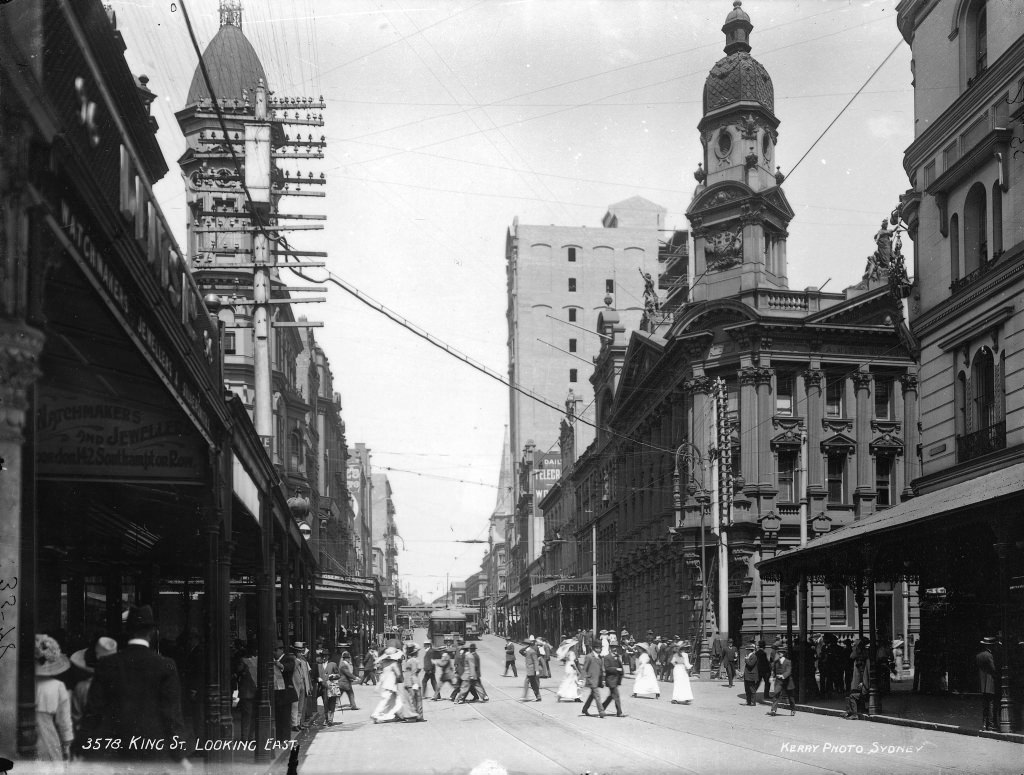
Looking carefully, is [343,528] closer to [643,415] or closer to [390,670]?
[643,415]

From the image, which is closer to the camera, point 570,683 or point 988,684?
point 988,684

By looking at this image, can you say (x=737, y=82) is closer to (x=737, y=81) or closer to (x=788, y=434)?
(x=737, y=81)

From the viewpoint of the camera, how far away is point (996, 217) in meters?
23.9

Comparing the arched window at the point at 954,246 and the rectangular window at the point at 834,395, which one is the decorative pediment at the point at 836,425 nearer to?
the rectangular window at the point at 834,395

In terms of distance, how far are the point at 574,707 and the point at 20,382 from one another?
71.9 ft

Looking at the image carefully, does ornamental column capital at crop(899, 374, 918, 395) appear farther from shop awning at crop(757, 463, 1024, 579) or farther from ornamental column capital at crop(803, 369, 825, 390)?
shop awning at crop(757, 463, 1024, 579)

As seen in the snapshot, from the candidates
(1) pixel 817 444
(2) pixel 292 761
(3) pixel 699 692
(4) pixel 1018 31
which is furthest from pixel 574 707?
(1) pixel 817 444

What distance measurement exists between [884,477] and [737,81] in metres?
18.1

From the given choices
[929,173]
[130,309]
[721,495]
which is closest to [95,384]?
[130,309]

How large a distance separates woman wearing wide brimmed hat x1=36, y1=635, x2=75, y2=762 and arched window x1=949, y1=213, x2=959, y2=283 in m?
23.3

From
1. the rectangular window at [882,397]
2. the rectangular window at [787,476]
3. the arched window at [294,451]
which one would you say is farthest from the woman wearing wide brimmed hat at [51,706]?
the arched window at [294,451]

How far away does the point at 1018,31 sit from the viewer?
2259 centimetres

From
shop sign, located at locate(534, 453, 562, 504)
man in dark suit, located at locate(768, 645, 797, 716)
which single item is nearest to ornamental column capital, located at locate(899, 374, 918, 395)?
man in dark suit, located at locate(768, 645, 797, 716)

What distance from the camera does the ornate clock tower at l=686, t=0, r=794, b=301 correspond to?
46.7 metres
